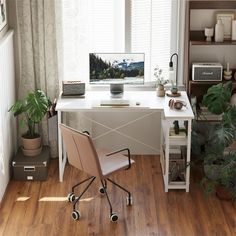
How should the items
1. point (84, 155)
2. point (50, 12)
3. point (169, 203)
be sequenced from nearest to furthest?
point (84, 155) → point (169, 203) → point (50, 12)

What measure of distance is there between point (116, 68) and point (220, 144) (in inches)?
44.8

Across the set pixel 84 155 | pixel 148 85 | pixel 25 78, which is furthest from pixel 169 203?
pixel 25 78

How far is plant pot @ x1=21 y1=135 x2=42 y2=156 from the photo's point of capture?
545 centimetres

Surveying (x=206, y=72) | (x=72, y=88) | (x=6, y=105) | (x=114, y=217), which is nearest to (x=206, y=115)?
(x=206, y=72)

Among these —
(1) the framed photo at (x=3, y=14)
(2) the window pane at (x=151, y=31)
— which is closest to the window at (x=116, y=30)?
(2) the window pane at (x=151, y=31)

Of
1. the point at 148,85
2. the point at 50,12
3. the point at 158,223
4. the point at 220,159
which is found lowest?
the point at 158,223

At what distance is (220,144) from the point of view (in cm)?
491

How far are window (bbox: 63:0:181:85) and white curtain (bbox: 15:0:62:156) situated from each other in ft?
0.33

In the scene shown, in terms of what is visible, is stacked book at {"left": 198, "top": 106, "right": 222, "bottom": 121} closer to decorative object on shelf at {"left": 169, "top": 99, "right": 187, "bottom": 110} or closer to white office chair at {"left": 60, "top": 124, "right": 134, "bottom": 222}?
decorative object on shelf at {"left": 169, "top": 99, "right": 187, "bottom": 110}

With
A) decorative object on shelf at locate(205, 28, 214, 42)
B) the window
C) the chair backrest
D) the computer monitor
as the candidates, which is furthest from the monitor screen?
the chair backrest

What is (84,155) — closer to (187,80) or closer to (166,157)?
(166,157)

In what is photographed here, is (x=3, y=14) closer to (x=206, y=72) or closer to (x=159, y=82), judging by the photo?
(x=159, y=82)

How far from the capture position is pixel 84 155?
457cm

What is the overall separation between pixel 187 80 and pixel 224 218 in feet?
4.48
